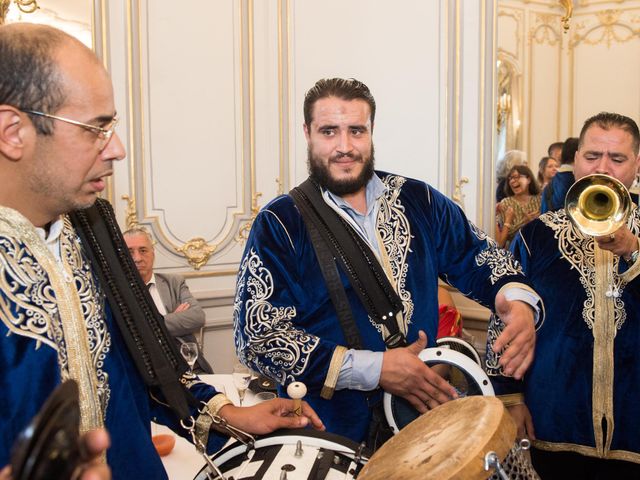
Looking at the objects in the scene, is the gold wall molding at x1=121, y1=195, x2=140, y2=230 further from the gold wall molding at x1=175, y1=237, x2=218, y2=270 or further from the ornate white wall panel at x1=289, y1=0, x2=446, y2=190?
the ornate white wall panel at x1=289, y1=0, x2=446, y2=190

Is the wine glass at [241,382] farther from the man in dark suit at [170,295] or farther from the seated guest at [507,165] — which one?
the seated guest at [507,165]

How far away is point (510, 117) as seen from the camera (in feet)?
34.2

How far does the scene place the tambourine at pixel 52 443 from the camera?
0.74 meters

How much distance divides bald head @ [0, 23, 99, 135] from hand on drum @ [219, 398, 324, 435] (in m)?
0.81

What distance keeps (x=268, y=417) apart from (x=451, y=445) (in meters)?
0.52

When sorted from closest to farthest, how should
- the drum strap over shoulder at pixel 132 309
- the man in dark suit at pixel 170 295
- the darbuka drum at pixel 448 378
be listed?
the drum strap over shoulder at pixel 132 309, the darbuka drum at pixel 448 378, the man in dark suit at pixel 170 295

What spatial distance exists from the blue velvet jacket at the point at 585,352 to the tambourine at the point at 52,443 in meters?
1.88

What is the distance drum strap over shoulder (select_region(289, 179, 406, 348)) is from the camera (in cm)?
217

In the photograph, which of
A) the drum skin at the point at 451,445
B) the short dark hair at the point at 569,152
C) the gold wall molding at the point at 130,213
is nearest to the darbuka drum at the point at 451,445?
the drum skin at the point at 451,445

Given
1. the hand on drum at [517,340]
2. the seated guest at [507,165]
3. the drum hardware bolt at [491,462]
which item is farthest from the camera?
the seated guest at [507,165]

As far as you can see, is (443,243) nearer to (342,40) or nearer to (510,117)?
(342,40)

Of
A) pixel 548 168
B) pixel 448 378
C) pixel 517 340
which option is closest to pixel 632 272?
pixel 517 340

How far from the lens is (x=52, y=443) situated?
2.58ft

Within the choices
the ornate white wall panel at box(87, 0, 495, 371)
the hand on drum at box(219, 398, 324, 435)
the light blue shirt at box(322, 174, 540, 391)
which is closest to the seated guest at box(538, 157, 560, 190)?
the ornate white wall panel at box(87, 0, 495, 371)
